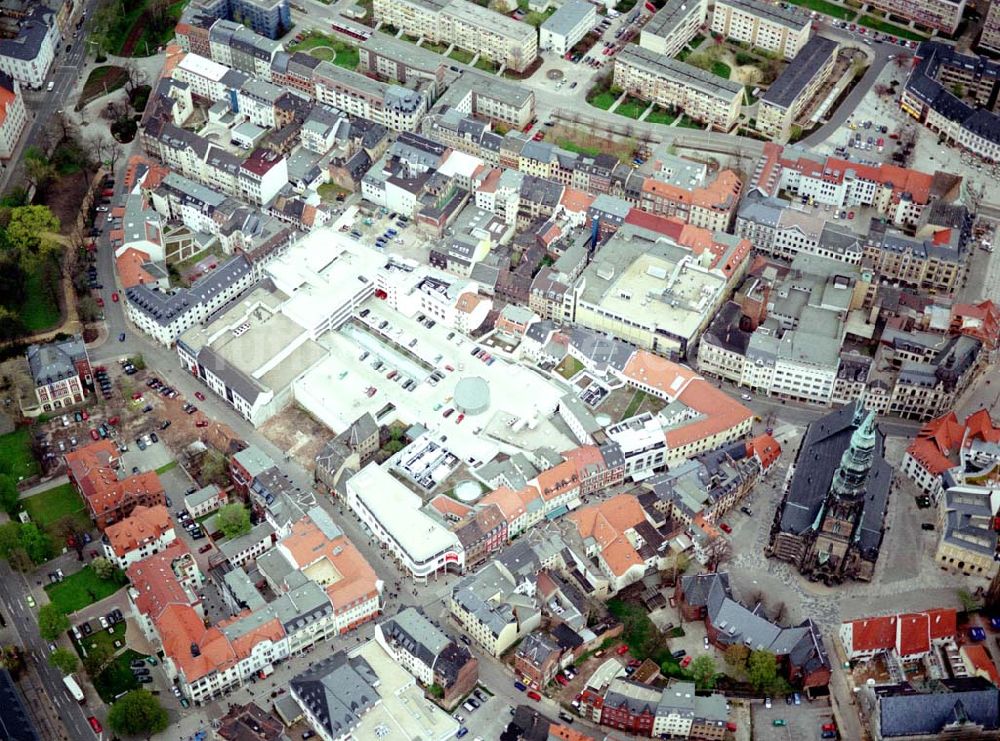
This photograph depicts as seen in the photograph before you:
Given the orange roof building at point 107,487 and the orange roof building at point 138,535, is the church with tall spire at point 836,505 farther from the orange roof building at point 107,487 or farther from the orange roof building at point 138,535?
the orange roof building at point 107,487

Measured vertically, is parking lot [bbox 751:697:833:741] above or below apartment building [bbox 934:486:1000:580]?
below

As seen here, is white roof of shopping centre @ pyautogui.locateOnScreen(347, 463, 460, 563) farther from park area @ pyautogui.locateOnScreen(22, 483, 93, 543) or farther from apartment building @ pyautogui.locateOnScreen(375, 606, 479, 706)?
park area @ pyautogui.locateOnScreen(22, 483, 93, 543)

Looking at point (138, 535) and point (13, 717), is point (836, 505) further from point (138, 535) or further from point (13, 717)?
point (13, 717)

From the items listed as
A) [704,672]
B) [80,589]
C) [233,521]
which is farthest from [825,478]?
[80,589]

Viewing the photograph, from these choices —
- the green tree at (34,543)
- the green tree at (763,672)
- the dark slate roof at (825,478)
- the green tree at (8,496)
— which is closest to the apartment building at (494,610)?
the green tree at (763,672)

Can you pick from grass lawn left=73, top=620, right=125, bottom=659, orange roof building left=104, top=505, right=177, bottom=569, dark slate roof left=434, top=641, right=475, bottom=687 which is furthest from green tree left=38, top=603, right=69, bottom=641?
dark slate roof left=434, top=641, right=475, bottom=687

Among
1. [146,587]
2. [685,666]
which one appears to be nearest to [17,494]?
[146,587]
